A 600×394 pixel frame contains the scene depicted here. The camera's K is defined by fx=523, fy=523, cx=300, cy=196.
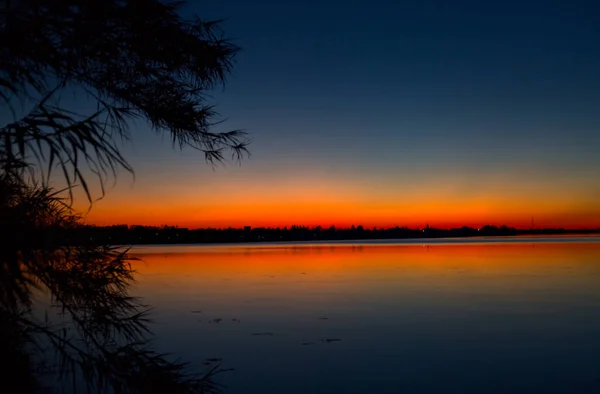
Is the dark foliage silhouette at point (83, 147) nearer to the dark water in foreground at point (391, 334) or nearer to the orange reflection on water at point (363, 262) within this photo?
the dark water in foreground at point (391, 334)

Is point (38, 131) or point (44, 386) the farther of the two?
point (44, 386)

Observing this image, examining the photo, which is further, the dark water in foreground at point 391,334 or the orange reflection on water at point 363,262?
the orange reflection on water at point 363,262

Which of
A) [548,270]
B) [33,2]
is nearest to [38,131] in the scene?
[33,2]

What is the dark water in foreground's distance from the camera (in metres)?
6.30

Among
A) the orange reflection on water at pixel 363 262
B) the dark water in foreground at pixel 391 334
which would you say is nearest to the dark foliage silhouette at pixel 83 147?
the dark water in foreground at pixel 391 334

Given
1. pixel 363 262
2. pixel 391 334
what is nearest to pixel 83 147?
pixel 391 334

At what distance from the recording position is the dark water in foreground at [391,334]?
6.30m

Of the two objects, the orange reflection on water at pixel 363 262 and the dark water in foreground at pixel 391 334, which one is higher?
the orange reflection on water at pixel 363 262

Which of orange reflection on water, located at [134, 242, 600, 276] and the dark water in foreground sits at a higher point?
orange reflection on water, located at [134, 242, 600, 276]

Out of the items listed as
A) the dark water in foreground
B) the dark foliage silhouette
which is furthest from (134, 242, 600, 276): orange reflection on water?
the dark foliage silhouette

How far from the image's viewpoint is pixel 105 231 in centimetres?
672

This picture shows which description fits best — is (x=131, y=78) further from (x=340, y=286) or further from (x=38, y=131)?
(x=340, y=286)

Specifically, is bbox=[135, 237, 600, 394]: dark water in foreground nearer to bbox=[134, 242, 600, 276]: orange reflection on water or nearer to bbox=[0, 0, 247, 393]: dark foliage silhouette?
bbox=[0, 0, 247, 393]: dark foliage silhouette

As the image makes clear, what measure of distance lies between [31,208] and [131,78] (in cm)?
177
